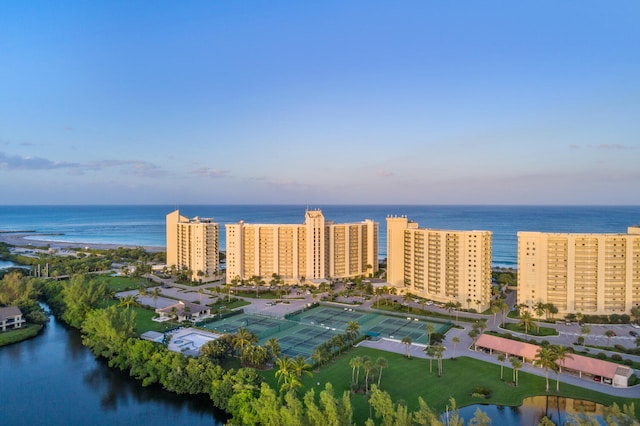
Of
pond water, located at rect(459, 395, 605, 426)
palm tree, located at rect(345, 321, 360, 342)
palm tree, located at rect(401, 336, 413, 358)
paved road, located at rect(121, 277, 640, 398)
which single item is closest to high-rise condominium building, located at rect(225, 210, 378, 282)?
paved road, located at rect(121, 277, 640, 398)

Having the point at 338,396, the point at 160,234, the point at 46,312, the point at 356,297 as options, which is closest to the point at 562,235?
the point at 356,297

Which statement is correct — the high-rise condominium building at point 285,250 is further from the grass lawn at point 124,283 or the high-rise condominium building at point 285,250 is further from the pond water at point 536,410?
the pond water at point 536,410

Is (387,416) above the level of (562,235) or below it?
Result: below

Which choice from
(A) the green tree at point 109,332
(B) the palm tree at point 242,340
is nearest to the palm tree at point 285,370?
(B) the palm tree at point 242,340

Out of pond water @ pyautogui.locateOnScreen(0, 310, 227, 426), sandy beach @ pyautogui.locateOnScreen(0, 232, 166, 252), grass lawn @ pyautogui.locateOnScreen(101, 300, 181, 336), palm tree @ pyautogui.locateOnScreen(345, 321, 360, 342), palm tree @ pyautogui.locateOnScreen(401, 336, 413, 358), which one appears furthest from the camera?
sandy beach @ pyautogui.locateOnScreen(0, 232, 166, 252)

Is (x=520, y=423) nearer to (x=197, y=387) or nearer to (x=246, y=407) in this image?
(x=246, y=407)

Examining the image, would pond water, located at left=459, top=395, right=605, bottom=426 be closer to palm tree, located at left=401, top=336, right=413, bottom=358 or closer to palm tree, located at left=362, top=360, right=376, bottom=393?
palm tree, located at left=362, top=360, right=376, bottom=393
